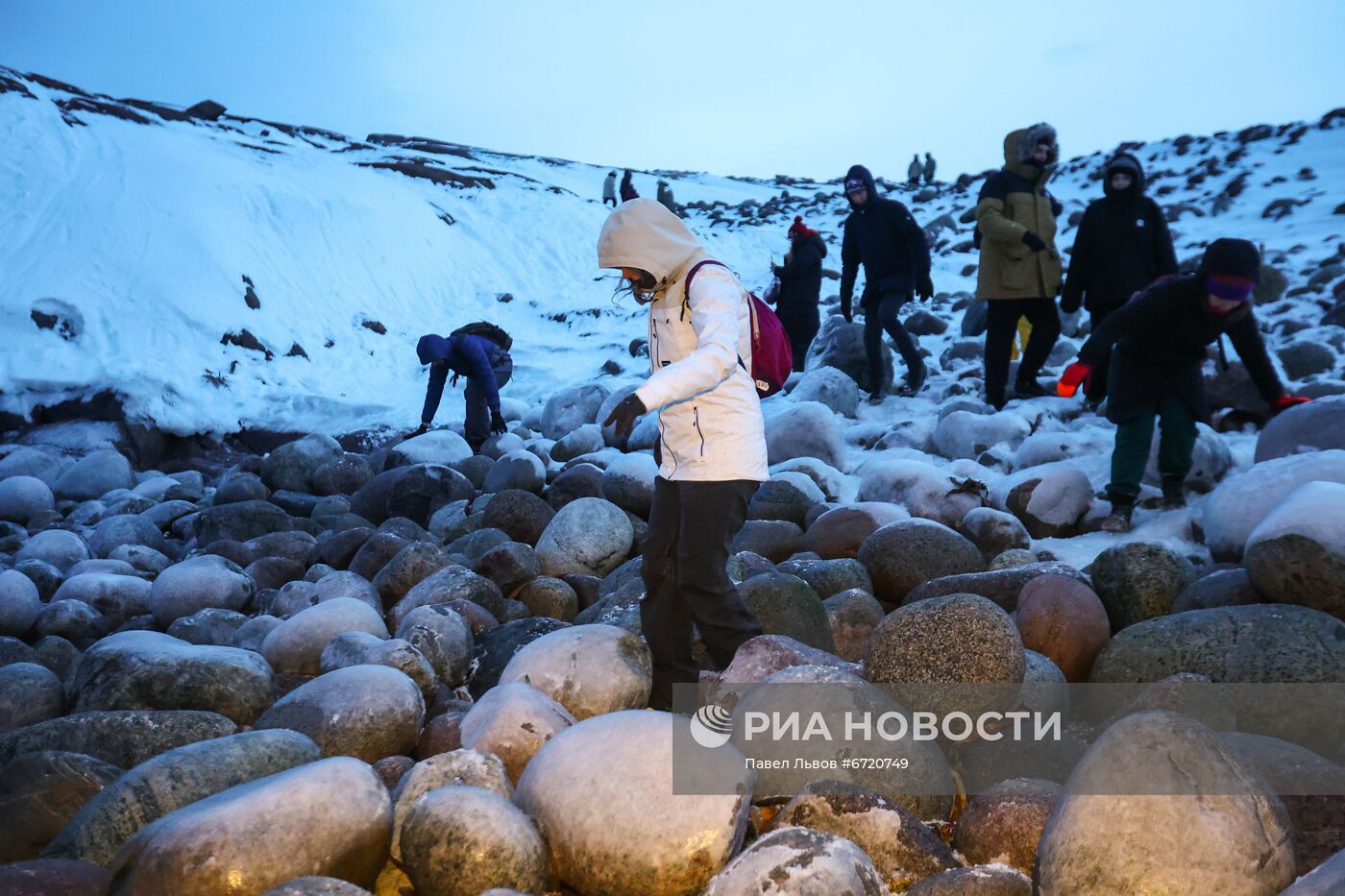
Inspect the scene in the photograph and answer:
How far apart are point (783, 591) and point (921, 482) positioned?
2.04m

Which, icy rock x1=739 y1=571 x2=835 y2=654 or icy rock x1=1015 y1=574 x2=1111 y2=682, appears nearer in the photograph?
icy rock x1=1015 y1=574 x2=1111 y2=682

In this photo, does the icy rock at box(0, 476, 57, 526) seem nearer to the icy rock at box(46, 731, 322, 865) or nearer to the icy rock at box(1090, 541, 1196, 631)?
the icy rock at box(46, 731, 322, 865)

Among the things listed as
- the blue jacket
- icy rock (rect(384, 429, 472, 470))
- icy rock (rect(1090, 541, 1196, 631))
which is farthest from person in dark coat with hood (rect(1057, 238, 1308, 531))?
the blue jacket

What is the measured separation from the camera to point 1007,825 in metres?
2.27

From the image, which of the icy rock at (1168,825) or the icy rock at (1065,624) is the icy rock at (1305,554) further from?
the icy rock at (1168,825)

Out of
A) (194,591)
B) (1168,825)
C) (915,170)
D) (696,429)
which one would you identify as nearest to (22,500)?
(194,591)

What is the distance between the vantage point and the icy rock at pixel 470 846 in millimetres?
2139

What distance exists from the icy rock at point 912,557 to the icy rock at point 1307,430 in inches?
63.6

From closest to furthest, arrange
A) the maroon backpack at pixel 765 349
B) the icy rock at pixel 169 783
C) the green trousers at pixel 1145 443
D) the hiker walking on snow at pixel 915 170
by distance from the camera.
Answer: the icy rock at pixel 169 783
the maroon backpack at pixel 765 349
the green trousers at pixel 1145 443
the hiker walking on snow at pixel 915 170

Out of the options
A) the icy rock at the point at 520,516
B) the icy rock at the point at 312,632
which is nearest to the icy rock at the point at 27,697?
the icy rock at the point at 312,632

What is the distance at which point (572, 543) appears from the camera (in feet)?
15.9

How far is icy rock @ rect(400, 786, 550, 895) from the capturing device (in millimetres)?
2139

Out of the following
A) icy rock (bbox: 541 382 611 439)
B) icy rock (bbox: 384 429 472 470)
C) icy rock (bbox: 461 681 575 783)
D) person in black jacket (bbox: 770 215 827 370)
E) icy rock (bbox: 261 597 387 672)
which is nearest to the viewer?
icy rock (bbox: 461 681 575 783)

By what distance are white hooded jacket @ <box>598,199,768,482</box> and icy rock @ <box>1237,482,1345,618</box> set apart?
165cm
